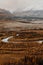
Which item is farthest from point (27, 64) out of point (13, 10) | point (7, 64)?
point (13, 10)

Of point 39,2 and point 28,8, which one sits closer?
point 39,2

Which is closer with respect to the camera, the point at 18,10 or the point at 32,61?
the point at 32,61

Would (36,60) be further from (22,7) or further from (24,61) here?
(22,7)

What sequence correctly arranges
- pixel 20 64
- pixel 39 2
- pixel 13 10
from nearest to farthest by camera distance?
pixel 20 64 → pixel 39 2 → pixel 13 10

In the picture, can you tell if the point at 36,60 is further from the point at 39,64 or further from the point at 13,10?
the point at 13,10

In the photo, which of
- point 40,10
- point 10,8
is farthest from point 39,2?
point 10,8

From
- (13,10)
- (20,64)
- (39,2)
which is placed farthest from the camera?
(13,10)

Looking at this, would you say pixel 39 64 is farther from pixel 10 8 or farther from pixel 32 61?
pixel 10 8
